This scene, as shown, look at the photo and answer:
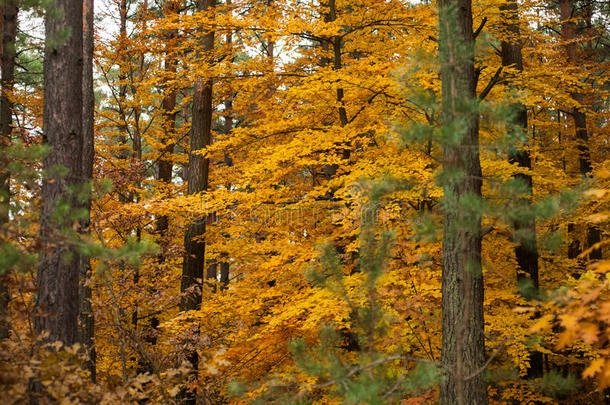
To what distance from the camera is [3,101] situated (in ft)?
31.7

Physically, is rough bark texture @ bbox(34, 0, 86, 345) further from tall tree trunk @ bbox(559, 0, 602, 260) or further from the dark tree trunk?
tall tree trunk @ bbox(559, 0, 602, 260)

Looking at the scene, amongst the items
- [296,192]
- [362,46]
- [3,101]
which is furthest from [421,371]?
[3,101]

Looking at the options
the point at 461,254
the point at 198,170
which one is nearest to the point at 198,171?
the point at 198,170

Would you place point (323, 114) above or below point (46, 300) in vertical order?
above

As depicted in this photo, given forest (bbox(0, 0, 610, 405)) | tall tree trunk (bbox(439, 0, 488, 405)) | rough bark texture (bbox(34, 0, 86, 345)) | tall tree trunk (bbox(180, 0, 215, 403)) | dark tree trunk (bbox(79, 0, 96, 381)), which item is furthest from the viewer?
tall tree trunk (bbox(180, 0, 215, 403))

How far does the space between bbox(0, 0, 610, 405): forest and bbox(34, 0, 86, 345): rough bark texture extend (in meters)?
0.02

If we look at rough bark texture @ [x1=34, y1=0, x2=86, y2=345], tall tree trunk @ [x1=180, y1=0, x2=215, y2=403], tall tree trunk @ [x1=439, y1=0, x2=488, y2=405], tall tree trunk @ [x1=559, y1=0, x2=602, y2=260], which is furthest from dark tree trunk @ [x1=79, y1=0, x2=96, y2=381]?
tall tree trunk @ [x1=559, y1=0, x2=602, y2=260]

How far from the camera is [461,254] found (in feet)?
15.2

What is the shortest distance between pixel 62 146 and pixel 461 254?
4355 millimetres

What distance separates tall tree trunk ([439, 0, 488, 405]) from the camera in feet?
12.6

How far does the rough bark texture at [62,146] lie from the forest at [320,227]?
22 mm

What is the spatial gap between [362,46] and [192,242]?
518cm

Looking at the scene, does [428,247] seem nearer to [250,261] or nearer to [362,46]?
[250,261]

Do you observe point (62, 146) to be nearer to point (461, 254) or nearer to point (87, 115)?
point (87, 115)
